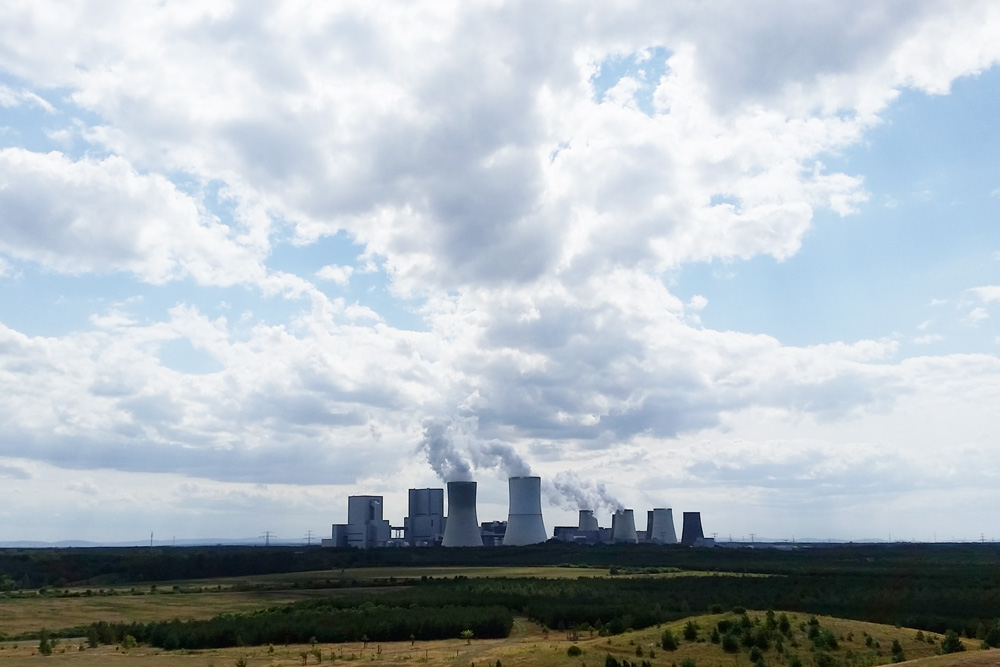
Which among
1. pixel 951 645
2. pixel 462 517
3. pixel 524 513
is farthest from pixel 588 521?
pixel 951 645

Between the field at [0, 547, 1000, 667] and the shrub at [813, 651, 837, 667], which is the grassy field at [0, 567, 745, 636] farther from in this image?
the shrub at [813, 651, 837, 667]

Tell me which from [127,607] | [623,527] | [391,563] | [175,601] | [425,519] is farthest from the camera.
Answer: [623,527]

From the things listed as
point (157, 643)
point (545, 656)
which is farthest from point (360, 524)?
point (545, 656)

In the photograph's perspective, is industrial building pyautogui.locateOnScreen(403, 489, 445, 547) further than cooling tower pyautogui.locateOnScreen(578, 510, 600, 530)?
No

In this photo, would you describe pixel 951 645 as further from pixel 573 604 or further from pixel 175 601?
pixel 175 601

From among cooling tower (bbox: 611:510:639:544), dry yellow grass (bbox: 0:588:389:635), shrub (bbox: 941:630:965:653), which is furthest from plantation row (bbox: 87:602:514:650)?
cooling tower (bbox: 611:510:639:544)

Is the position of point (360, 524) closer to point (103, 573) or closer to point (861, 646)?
point (103, 573)
